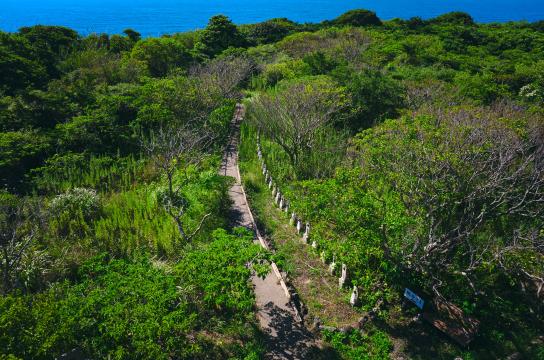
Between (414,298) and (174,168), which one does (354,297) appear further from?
(174,168)

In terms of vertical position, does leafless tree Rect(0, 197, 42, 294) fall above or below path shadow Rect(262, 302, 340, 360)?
above

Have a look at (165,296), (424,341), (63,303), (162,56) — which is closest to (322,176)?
(424,341)

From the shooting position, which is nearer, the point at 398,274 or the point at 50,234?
the point at 398,274

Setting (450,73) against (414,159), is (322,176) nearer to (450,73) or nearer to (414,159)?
(414,159)

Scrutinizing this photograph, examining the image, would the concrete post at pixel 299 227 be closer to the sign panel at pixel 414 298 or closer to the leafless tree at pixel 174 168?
the leafless tree at pixel 174 168

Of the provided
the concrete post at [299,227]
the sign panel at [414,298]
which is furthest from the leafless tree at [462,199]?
the concrete post at [299,227]

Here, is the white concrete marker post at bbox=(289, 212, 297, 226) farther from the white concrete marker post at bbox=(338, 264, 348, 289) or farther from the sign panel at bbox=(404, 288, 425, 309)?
the sign panel at bbox=(404, 288, 425, 309)

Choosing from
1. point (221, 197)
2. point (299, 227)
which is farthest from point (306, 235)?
point (221, 197)

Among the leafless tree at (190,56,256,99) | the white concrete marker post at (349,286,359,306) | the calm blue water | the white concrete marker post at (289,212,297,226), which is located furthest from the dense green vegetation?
the calm blue water
